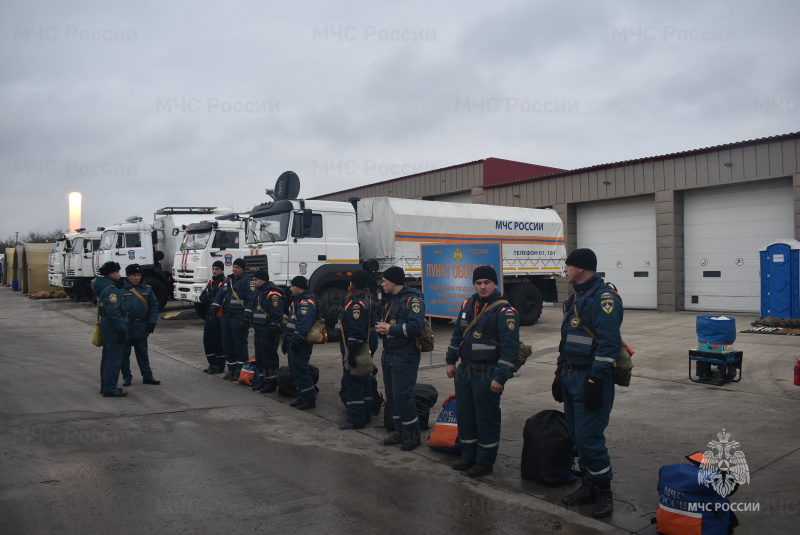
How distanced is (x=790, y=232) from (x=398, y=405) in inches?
641

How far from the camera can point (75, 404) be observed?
7.55m

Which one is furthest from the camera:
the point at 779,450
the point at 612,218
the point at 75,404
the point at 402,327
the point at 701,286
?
the point at 612,218

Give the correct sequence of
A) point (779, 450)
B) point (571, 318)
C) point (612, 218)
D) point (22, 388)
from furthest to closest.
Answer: point (612, 218) < point (22, 388) < point (779, 450) < point (571, 318)

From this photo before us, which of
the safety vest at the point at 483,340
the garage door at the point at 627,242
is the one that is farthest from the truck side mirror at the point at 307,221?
the garage door at the point at 627,242

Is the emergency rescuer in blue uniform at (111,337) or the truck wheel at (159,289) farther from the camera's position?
the truck wheel at (159,289)

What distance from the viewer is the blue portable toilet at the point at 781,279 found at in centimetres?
1453

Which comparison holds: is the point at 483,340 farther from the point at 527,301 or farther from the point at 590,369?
the point at 527,301

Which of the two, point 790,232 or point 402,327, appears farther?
point 790,232

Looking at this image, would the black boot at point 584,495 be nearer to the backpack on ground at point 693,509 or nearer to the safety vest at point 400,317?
the backpack on ground at point 693,509

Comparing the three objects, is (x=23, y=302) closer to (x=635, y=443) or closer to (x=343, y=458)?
(x=343, y=458)

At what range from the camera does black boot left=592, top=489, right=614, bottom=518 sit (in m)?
4.21

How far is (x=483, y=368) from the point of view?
498 centimetres

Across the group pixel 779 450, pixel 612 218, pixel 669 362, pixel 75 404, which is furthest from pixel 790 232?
pixel 75 404

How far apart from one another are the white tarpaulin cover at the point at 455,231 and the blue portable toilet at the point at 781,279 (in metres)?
5.21
